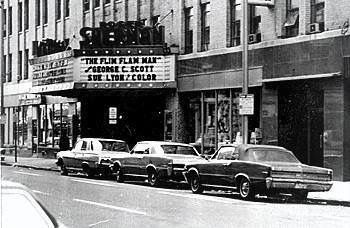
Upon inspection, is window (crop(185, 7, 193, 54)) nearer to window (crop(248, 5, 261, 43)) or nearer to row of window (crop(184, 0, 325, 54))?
row of window (crop(184, 0, 325, 54))

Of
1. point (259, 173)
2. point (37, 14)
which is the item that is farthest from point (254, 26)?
point (37, 14)

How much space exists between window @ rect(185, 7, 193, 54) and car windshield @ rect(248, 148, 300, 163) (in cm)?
1385

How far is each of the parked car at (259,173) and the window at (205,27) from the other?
11.7 m

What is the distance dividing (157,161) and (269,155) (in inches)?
201

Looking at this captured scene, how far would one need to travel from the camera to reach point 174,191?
20344 mm

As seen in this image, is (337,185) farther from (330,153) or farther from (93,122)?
(93,122)

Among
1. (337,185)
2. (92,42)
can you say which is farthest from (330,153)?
(92,42)

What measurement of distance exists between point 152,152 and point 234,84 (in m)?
6.43

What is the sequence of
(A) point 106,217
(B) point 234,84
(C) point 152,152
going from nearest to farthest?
(A) point 106,217 < (C) point 152,152 < (B) point 234,84

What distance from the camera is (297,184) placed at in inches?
654

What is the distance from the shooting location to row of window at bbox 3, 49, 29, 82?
153 ft

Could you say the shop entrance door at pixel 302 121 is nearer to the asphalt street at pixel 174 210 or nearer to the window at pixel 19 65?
the asphalt street at pixel 174 210

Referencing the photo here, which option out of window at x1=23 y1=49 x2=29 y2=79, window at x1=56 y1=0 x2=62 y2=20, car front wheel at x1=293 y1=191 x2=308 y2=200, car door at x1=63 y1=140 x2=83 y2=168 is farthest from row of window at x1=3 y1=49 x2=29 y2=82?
car front wheel at x1=293 y1=191 x2=308 y2=200

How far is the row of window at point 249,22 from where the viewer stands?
2384 centimetres
